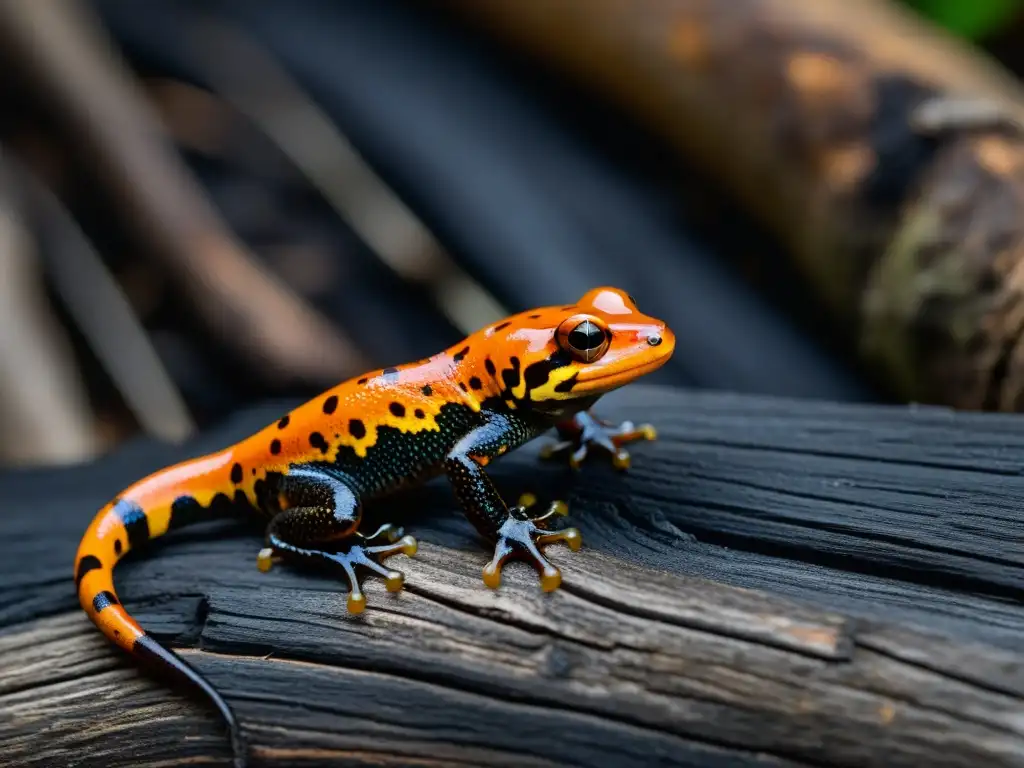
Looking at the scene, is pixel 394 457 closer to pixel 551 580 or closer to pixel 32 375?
pixel 551 580

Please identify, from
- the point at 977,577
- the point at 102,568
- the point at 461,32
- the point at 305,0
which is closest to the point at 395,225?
the point at 461,32

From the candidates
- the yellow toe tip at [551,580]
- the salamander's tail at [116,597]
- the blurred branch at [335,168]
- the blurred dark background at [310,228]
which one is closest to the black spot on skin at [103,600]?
the salamander's tail at [116,597]

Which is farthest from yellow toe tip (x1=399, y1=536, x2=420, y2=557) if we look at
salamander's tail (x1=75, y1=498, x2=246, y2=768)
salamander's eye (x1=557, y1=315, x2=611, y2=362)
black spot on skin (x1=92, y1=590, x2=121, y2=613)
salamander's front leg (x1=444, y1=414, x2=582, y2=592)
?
black spot on skin (x1=92, y1=590, x2=121, y2=613)

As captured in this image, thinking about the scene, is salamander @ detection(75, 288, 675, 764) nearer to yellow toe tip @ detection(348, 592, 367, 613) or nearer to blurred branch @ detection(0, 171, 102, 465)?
yellow toe tip @ detection(348, 592, 367, 613)

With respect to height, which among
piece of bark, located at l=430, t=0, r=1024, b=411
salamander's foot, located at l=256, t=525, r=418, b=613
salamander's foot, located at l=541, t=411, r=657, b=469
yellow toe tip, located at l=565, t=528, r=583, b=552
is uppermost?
piece of bark, located at l=430, t=0, r=1024, b=411

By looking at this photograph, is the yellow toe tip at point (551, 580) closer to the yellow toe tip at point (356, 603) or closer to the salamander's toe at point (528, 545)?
the salamander's toe at point (528, 545)
